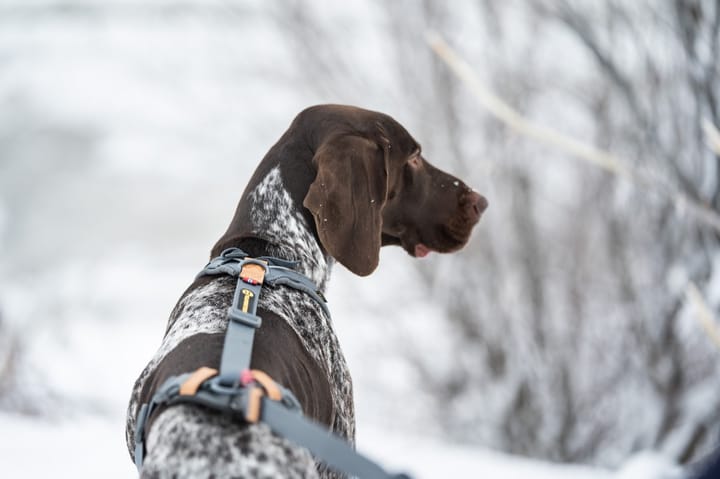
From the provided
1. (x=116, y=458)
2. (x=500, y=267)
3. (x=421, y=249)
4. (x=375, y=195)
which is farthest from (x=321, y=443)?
(x=500, y=267)

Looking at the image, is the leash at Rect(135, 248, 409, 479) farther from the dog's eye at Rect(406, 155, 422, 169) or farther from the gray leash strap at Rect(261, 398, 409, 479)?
the dog's eye at Rect(406, 155, 422, 169)

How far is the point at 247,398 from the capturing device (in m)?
1.91

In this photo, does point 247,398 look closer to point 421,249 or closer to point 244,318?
point 244,318

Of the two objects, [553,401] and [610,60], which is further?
[553,401]

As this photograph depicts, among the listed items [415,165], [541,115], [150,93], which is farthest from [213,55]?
[415,165]

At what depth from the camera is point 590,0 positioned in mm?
6953

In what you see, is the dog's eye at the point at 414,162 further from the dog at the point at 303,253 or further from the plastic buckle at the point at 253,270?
the plastic buckle at the point at 253,270

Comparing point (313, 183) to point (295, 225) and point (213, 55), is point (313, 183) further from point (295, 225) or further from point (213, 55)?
point (213, 55)

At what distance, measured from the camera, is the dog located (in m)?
1.96

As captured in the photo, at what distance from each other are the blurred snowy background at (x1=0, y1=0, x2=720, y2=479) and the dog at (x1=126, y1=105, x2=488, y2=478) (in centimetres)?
249

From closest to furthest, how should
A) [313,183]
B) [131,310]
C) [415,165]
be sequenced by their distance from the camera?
[313,183] < [415,165] < [131,310]

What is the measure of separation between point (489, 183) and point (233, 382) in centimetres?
638

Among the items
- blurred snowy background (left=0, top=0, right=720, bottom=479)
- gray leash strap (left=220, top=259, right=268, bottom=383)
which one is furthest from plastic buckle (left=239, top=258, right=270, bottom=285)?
blurred snowy background (left=0, top=0, right=720, bottom=479)

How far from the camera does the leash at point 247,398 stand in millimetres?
1834
